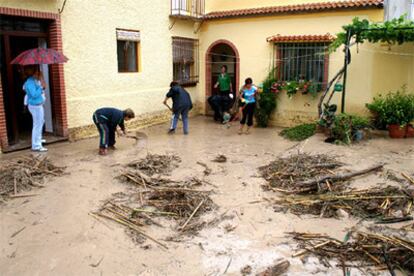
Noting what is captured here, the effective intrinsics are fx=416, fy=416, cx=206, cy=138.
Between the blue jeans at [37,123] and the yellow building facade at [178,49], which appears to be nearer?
the blue jeans at [37,123]

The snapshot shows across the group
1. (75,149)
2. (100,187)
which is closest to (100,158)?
(75,149)

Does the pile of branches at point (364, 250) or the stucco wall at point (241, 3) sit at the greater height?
the stucco wall at point (241, 3)

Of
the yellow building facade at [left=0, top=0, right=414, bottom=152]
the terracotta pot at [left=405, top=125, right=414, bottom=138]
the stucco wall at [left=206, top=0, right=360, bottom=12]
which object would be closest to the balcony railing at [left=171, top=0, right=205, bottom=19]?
the yellow building facade at [left=0, top=0, right=414, bottom=152]

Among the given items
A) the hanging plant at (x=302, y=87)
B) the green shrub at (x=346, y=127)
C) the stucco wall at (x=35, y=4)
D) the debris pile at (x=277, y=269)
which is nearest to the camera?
the debris pile at (x=277, y=269)

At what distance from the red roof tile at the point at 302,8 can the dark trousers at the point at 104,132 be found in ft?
21.4

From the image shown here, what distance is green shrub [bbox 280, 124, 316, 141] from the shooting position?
11.2 metres

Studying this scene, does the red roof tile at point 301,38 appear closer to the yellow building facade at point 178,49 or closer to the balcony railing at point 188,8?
the yellow building facade at point 178,49

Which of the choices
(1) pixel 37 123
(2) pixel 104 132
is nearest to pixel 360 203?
(2) pixel 104 132

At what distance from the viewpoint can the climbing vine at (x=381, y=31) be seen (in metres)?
9.49

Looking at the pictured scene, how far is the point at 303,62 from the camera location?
12.5 meters

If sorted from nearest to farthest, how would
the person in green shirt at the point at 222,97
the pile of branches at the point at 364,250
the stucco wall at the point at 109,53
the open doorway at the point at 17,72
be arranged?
the pile of branches at the point at 364,250 < the open doorway at the point at 17,72 < the stucco wall at the point at 109,53 < the person in green shirt at the point at 222,97

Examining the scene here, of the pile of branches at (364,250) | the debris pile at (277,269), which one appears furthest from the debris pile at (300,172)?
the debris pile at (277,269)

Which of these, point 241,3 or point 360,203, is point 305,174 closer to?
point 360,203

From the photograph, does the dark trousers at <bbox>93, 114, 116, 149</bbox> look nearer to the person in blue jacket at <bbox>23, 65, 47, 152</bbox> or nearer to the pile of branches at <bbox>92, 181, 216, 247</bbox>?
the person in blue jacket at <bbox>23, 65, 47, 152</bbox>
